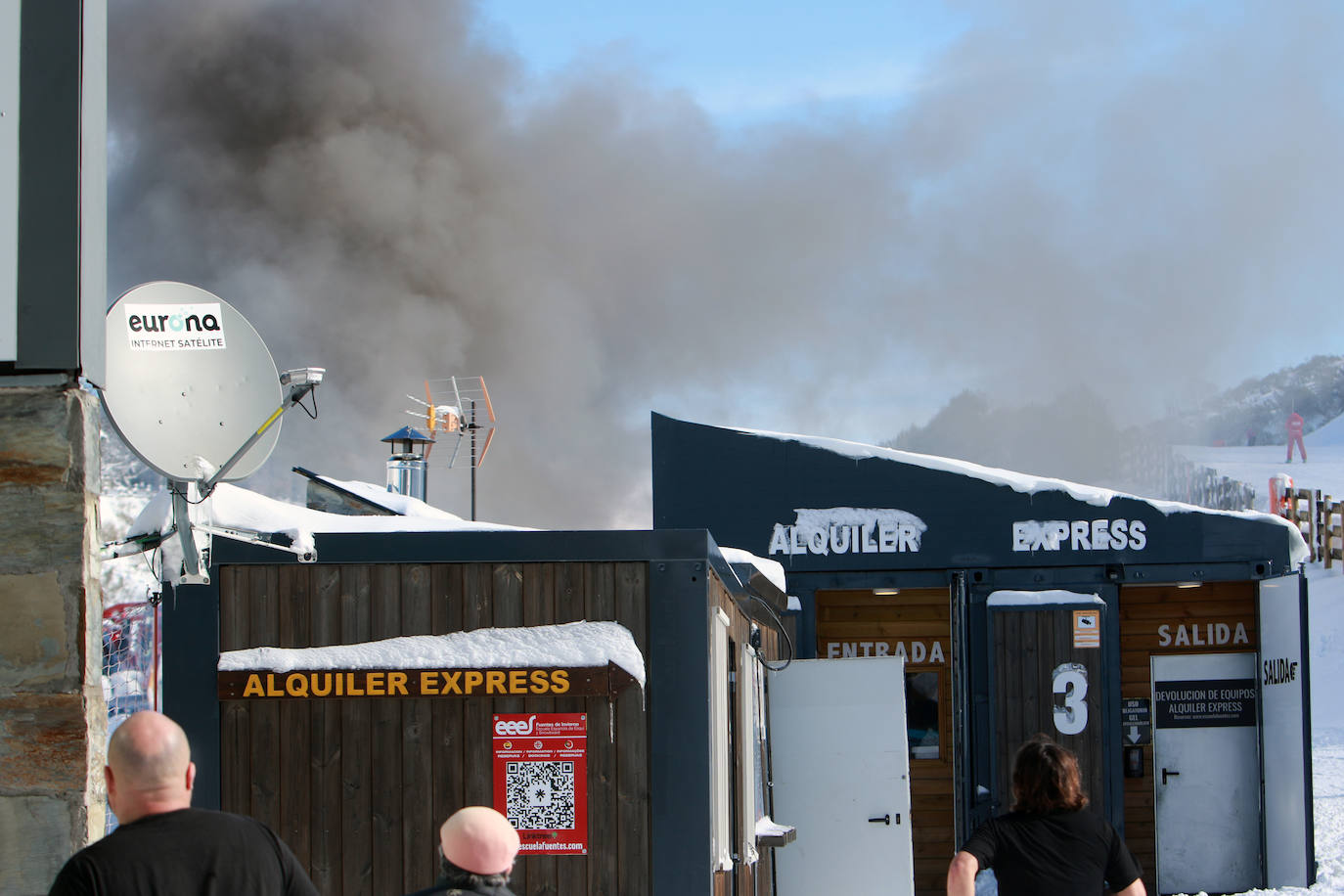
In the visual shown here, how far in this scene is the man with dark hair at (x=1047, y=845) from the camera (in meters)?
4.19

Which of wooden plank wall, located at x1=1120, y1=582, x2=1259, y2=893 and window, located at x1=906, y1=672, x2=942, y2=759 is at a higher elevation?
wooden plank wall, located at x1=1120, y1=582, x2=1259, y2=893

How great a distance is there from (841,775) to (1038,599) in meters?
3.32

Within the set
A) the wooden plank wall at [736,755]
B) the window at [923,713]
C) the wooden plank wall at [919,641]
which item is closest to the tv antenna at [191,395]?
the wooden plank wall at [736,755]

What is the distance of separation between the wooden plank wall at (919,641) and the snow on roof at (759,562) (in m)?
1.88

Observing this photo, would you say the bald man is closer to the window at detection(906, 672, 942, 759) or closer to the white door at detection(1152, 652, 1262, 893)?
the window at detection(906, 672, 942, 759)

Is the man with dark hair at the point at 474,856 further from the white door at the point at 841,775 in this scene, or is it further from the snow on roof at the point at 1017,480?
the snow on roof at the point at 1017,480

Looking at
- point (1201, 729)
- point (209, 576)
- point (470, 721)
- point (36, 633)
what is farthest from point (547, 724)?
point (1201, 729)

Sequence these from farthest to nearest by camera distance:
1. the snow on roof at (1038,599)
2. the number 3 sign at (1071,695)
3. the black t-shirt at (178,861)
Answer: the snow on roof at (1038,599) → the number 3 sign at (1071,695) → the black t-shirt at (178,861)

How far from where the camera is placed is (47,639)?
11.1 feet

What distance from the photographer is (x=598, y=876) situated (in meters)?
5.67

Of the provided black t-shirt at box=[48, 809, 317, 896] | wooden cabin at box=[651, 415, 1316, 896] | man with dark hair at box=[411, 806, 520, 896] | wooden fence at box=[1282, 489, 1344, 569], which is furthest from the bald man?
wooden fence at box=[1282, 489, 1344, 569]

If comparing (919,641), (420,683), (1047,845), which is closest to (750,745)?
(420,683)

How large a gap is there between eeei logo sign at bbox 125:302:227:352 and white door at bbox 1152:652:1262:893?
337 inches

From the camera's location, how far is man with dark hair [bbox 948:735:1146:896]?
4.19 m
